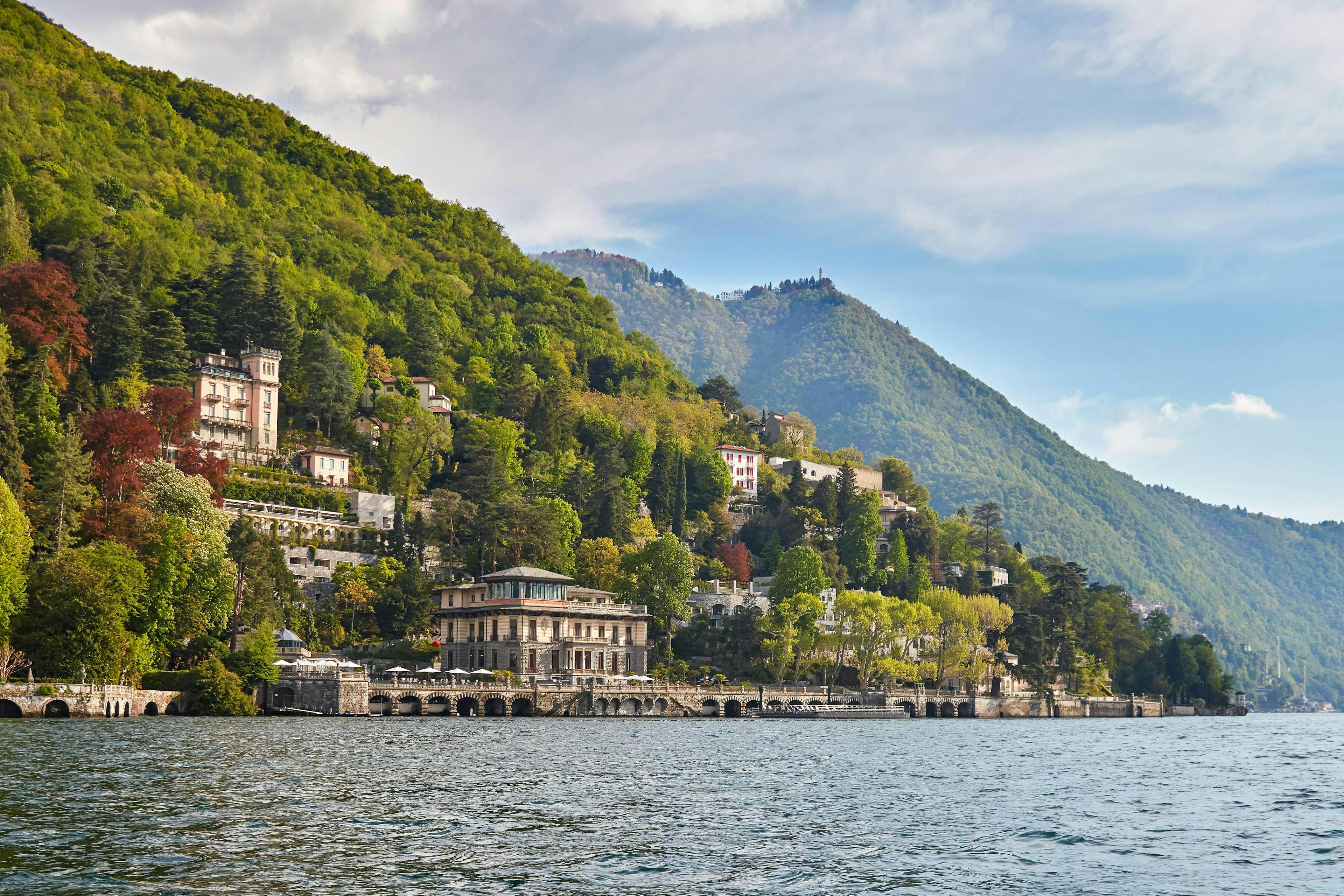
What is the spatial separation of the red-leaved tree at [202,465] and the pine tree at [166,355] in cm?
1596

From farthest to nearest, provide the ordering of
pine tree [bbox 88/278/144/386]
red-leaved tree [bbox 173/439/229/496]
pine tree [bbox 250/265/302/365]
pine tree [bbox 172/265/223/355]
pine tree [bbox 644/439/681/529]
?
pine tree [bbox 644/439/681/529] < pine tree [bbox 250/265/302/365] < pine tree [bbox 172/265/223/355] < pine tree [bbox 88/278/144/386] < red-leaved tree [bbox 173/439/229/496]

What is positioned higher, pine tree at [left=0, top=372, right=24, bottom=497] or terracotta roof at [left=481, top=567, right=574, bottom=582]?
pine tree at [left=0, top=372, right=24, bottom=497]

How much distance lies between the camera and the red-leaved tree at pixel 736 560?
476 ft

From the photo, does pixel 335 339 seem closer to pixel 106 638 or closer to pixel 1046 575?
pixel 106 638

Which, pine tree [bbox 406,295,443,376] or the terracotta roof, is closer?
the terracotta roof

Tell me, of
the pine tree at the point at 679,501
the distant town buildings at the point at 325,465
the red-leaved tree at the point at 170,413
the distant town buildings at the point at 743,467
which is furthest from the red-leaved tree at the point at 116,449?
the distant town buildings at the point at 743,467

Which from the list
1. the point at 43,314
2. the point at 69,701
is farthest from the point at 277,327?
the point at 69,701

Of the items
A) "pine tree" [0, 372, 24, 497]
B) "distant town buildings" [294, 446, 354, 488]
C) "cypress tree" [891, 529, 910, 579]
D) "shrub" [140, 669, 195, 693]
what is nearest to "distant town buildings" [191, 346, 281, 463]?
"distant town buildings" [294, 446, 354, 488]

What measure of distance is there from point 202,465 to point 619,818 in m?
68.9

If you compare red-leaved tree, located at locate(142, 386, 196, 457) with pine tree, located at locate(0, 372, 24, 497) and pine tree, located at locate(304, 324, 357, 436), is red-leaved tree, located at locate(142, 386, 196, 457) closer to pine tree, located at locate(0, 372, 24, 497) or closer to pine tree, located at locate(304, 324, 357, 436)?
pine tree, located at locate(304, 324, 357, 436)

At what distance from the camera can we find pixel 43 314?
10075 cm

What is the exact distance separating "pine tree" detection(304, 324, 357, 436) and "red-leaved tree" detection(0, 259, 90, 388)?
88.2 ft

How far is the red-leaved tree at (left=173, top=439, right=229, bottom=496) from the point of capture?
9575cm

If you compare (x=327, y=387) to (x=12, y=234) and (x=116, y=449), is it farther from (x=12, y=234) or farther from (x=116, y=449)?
(x=116, y=449)
